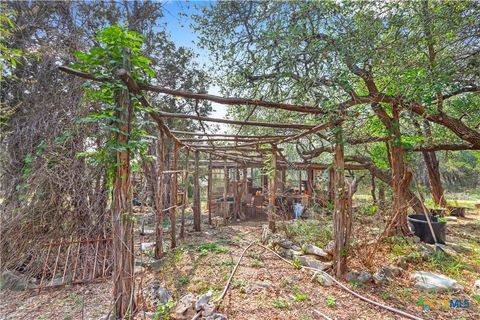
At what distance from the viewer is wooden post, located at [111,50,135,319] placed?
2098 mm

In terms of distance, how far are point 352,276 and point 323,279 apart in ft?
1.43

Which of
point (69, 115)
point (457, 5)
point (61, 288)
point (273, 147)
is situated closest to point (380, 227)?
point (273, 147)

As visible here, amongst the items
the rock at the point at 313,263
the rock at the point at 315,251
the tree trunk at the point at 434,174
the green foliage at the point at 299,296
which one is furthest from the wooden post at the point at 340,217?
the tree trunk at the point at 434,174

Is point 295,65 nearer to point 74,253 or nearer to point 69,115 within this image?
point 69,115

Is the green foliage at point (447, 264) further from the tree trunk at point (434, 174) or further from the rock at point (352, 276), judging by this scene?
the tree trunk at point (434, 174)

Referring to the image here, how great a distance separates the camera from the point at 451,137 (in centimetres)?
495

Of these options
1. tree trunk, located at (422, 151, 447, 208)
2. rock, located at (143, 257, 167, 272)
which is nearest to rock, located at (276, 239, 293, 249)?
rock, located at (143, 257, 167, 272)

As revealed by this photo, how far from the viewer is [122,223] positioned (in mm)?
2117

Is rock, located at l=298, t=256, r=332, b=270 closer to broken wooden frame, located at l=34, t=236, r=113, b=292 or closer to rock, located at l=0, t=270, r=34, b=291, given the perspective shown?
broken wooden frame, located at l=34, t=236, r=113, b=292

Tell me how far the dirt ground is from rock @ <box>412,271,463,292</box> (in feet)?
0.28

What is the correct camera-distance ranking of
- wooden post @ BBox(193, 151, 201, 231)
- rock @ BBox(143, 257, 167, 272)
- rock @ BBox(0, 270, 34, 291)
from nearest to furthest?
rock @ BBox(0, 270, 34, 291) → rock @ BBox(143, 257, 167, 272) → wooden post @ BBox(193, 151, 201, 231)

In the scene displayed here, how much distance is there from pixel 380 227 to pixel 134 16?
8112 millimetres

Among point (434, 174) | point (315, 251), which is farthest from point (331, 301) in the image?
point (434, 174)

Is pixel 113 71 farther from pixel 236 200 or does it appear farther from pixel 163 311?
pixel 236 200
